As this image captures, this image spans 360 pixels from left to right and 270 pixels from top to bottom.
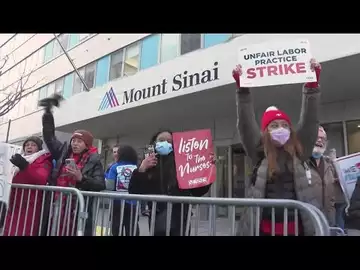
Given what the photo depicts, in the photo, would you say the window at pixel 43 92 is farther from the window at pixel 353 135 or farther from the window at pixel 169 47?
the window at pixel 353 135

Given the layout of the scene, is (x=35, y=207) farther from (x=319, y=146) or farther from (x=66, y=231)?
(x=319, y=146)

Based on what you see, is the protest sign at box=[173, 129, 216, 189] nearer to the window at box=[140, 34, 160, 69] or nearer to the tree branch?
the tree branch

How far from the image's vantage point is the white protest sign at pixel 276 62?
2828mm

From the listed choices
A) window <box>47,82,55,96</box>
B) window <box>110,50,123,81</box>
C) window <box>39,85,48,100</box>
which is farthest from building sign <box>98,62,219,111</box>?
window <box>39,85,48,100</box>

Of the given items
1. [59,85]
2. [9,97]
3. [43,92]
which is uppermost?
[43,92]

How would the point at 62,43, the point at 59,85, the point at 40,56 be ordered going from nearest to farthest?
1. the point at 59,85
2. the point at 62,43
3. the point at 40,56

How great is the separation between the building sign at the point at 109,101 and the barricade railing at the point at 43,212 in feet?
24.4

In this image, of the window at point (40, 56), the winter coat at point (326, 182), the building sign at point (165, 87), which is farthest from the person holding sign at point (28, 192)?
the window at point (40, 56)

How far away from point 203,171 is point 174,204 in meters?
1.00

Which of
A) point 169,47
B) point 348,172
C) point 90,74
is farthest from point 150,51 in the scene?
point 348,172

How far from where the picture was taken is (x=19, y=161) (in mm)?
3619

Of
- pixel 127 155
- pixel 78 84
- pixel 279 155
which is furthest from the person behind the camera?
pixel 78 84

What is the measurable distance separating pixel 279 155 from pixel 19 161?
8.72 feet

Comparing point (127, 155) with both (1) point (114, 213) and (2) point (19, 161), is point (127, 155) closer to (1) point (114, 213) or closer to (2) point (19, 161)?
(2) point (19, 161)
